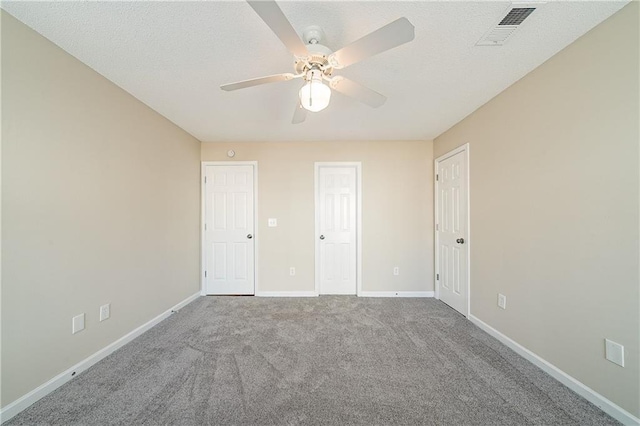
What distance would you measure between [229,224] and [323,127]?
78.2 inches

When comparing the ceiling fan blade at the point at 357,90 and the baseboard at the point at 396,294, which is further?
the baseboard at the point at 396,294

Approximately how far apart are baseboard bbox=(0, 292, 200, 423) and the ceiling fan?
2251 millimetres

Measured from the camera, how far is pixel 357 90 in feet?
5.05

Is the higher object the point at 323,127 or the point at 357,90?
the point at 323,127

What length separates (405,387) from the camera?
1.62 metres

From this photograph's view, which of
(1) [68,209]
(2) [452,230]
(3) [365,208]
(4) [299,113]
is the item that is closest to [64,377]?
(1) [68,209]

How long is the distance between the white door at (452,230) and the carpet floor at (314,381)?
48cm

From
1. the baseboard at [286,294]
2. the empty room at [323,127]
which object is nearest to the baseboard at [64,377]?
the empty room at [323,127]

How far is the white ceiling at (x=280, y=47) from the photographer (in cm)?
130

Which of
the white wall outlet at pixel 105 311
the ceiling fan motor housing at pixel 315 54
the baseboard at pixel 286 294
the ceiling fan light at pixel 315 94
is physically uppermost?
the ceiling fan motor housing at pixel 315 54

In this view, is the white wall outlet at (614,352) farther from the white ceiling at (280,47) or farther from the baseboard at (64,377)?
the baseboard at (64,377)

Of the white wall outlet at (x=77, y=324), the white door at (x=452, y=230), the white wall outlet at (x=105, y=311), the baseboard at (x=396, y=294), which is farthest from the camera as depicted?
the baseboard at (x=396, y=294)

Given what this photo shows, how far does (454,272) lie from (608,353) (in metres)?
1.58

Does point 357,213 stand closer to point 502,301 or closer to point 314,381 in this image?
point 502,301
